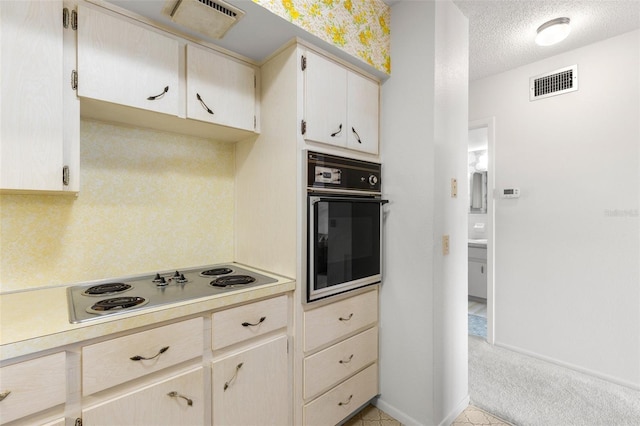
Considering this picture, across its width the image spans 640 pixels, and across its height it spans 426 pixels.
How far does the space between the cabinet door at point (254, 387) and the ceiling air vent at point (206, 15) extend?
4.84 feet

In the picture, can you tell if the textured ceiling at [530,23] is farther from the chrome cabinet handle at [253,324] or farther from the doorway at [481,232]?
the chrome cabinet handle at [253,324]

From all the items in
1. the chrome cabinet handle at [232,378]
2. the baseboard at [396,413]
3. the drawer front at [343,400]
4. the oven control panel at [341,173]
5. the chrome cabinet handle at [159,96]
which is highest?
the chrome cabinet handle at [159,96]

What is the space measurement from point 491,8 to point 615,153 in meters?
1.46

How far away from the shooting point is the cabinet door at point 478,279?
12.9 ft

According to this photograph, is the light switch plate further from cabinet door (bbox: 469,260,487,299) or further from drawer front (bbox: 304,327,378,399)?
cabinet door (bbox: 469,260,487,299)

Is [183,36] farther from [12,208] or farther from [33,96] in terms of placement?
[12,208]

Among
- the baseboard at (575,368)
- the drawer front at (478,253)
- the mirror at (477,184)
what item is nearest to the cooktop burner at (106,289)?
the baseboard at (575,368)

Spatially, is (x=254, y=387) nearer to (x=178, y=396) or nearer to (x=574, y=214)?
(x=178, y=396)

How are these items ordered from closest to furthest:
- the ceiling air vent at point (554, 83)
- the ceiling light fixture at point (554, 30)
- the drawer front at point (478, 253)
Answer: the ceiling light fixture at point (554, 30)
the ceiling air vent at point (554, 83)
the drawer front at point (478, 253)

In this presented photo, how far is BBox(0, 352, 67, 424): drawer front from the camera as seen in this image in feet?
2.66

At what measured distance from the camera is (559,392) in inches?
83.7

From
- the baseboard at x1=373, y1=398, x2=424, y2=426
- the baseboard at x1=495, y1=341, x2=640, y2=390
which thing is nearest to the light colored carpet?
the baseboard at x1=495, y1=341, x2=640, y2=390

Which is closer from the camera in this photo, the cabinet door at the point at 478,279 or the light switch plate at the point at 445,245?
the light switch plate at the point at 445,245

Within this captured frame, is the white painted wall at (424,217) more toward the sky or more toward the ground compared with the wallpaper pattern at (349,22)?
more toward the ground
